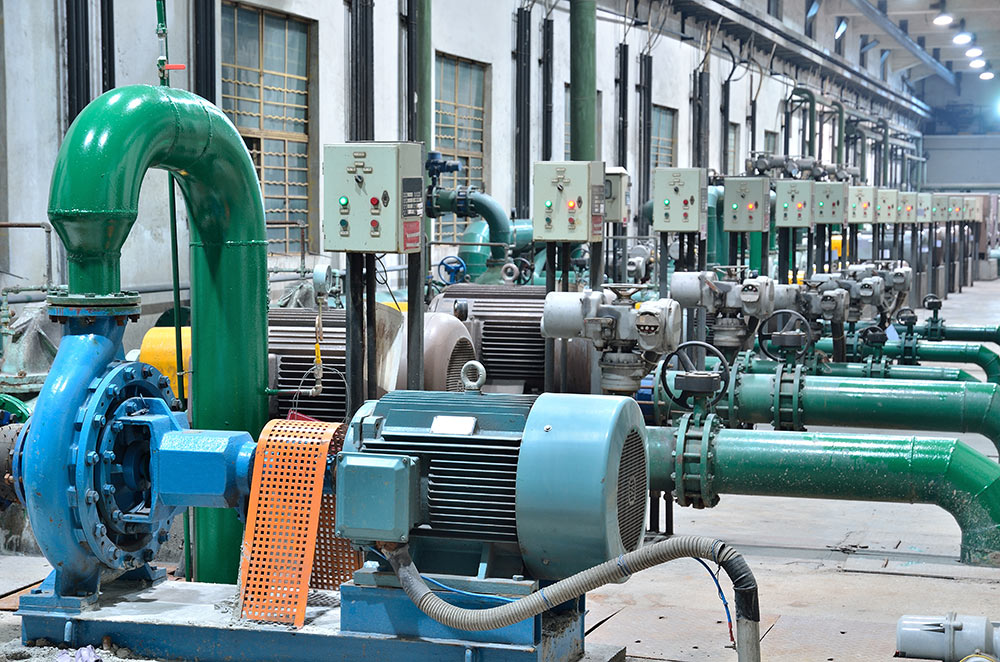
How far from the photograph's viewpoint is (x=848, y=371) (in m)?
7.05

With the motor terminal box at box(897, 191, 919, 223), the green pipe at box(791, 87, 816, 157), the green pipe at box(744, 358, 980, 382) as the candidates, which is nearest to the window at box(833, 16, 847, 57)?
the green pipe at box(791, 87, 816, 157)

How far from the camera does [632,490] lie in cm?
304

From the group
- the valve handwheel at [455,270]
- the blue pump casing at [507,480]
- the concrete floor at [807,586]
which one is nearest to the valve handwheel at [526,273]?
the valve handwheel at [455,270]

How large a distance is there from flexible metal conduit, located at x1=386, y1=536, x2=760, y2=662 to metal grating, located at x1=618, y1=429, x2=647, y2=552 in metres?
0.29

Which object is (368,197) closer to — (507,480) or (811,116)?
(507,480)

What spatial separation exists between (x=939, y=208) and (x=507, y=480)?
14.1m

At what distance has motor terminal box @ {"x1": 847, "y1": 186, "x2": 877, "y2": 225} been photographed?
35.7 ft

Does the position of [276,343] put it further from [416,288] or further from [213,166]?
[213,166]

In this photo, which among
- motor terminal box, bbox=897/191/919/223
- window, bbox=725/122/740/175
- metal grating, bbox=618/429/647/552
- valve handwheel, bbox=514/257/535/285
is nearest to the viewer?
metal grating, bbox=618/429/647/552

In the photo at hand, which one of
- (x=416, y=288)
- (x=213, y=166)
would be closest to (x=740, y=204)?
(x=416, y=288)

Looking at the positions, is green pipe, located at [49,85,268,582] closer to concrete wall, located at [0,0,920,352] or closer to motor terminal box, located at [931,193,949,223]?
concrete wall, located at [0,0,920,352]

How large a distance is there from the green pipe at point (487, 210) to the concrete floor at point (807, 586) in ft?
12.0

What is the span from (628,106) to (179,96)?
12.8 m

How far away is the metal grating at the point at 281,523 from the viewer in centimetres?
304
